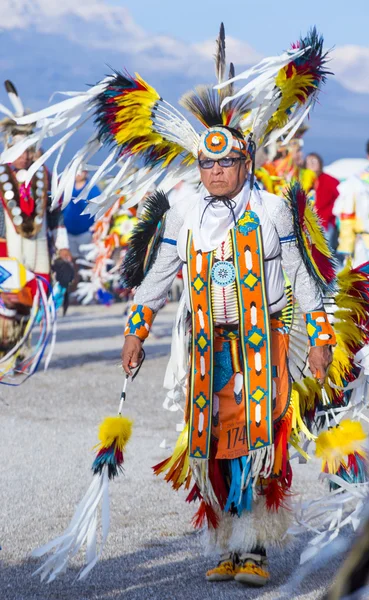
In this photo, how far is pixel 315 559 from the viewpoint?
316 cm

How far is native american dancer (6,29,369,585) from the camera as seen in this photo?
3.21 meters

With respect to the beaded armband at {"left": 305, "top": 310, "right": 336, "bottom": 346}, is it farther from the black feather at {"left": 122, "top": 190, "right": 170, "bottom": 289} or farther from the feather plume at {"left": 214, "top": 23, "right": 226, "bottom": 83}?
the feather plume at {"left": 214, "top": 23, "right": 226, "bottom": 83}

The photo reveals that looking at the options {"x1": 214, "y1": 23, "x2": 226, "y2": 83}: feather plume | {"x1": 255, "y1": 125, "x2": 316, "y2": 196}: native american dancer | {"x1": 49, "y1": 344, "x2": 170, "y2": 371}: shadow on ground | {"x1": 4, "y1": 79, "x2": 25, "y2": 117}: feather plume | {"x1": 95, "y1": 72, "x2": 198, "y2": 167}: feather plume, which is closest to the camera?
{"x1": 95, "y1": 72, "x2": 198, "y2": 167}: feather plume

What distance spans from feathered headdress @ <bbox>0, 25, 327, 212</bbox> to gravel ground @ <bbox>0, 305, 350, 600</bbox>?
3.89 ft

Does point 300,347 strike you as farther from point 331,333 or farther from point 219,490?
point 219,490

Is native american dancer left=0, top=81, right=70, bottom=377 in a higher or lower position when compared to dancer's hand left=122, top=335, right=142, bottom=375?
higher

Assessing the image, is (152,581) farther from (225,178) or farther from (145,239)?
(225,178)

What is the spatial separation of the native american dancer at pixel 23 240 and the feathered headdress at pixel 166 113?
3102 millimetres

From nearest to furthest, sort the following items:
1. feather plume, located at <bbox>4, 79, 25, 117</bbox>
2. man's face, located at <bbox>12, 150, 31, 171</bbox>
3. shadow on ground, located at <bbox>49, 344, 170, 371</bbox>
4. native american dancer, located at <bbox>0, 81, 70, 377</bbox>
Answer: feather plume, located at <bbox>4, 79, 25, 117</bbox>
man's face, located at <bbox>12, 150, 31, 171</bbox>
native american dancer, located at <bbox>0, 81, 70, 377</bbox>
shadow on ground, located at <bbox>49, 344, 170, 371</bbox>

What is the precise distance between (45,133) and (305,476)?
2.08 m

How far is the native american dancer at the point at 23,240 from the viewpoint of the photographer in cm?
661


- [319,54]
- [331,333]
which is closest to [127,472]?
[331,333]

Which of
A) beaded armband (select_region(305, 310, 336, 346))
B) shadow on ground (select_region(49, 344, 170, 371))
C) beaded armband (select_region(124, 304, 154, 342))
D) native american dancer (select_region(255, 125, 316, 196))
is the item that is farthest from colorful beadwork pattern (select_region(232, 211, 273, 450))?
native american dancer (select_region(255, 125, 316, 196))

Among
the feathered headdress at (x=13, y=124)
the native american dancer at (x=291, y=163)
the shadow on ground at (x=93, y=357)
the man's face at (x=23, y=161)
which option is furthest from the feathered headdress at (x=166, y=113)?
the native american dancer at (x=291, y=163)
